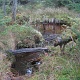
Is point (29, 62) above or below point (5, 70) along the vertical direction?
below

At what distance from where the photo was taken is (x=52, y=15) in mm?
12383

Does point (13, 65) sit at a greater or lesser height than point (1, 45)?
lesser

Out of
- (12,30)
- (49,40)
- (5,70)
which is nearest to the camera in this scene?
(5,70)

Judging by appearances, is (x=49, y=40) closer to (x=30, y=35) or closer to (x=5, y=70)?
(x=30, y=35)

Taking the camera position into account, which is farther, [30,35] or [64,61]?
[30,35]

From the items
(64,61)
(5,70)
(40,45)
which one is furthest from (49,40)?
(5,70)

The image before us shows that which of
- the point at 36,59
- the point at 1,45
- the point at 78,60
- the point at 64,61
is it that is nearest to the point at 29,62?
the point at 36,59

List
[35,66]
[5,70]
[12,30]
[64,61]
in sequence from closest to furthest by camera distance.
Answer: [5,70] < [64,61] < [35,66] < [12,30]

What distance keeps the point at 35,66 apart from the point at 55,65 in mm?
1156

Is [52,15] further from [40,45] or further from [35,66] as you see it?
[35,66]

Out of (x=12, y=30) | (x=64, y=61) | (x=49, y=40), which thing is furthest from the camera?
(x=49, y=40)

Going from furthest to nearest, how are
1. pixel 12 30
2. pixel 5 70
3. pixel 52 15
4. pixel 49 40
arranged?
pixel 52 15, pixel 49 40, pixel 12 30, pixel 5 70

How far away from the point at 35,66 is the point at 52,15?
19.8ft

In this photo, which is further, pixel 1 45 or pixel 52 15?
pixel 52 15
